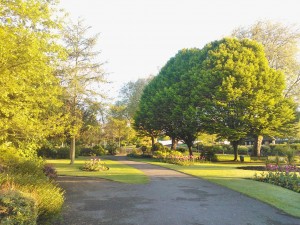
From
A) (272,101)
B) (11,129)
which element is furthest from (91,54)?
(272,101)

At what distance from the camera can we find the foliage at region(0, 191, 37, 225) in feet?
20.1

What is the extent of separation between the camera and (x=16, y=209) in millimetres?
6258

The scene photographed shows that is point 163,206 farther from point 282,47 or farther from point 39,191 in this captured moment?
point 282,47

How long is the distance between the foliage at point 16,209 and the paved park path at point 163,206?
2.25 metres

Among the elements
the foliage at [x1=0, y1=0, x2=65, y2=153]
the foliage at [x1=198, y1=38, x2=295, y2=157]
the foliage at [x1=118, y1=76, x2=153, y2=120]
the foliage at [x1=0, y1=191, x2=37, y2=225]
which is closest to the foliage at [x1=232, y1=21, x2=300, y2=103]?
the foliage at [x1=198, y1=38, x2=295, y2=157]

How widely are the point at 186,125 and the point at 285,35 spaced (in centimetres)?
1981

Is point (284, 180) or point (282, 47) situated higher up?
point (282, 47)

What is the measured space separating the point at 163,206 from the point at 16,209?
5810 mm

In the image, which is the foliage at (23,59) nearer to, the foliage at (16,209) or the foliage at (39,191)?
the foliage at (39,191)

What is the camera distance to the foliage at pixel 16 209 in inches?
241

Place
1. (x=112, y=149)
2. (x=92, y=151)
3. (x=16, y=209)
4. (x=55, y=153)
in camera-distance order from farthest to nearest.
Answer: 1. (x=112, y=149)
2. (x=92, y=151)
3. (x=55, y=153)
4. (x=16, y=209)

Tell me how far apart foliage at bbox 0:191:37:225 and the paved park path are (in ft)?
7.37

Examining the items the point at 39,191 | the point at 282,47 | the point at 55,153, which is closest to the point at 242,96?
the point at 282,47

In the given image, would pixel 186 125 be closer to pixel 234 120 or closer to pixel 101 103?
pixel 234 120
